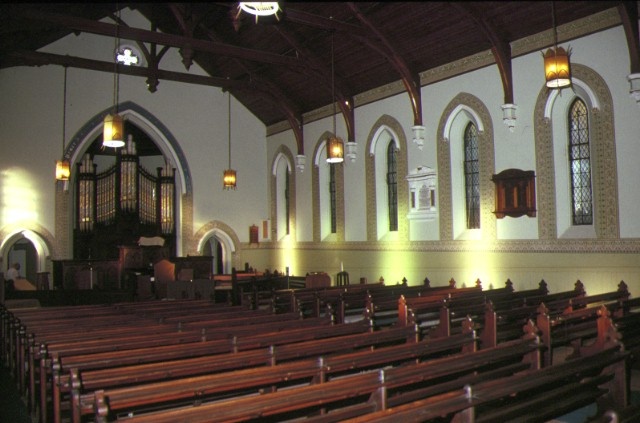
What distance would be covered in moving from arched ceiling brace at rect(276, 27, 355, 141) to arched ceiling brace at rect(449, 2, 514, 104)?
4344 mm

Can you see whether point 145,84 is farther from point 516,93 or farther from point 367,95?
point 516,93

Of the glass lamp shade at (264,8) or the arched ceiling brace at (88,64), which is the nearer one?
the glass lamp shade at (264,8)

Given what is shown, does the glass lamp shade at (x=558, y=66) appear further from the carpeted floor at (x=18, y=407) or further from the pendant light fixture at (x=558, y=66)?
the carpeted floor at (x=18, y=407)

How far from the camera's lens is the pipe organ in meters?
18.1

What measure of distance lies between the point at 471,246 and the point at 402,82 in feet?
14.1

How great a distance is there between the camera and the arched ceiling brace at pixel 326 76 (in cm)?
1388

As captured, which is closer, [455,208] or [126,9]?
[455,208]

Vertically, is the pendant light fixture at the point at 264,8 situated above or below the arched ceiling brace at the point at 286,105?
below

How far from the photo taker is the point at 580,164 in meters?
10.6

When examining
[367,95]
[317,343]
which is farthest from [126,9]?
[317,343]

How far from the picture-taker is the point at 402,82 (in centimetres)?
1386

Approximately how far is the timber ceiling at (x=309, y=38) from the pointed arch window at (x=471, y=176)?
5.19 feet

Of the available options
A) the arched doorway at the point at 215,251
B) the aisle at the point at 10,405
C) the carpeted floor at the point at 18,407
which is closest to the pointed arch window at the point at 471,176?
the carpeted floor at the point at 18,407

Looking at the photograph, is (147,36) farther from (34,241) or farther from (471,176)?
(34,241)
